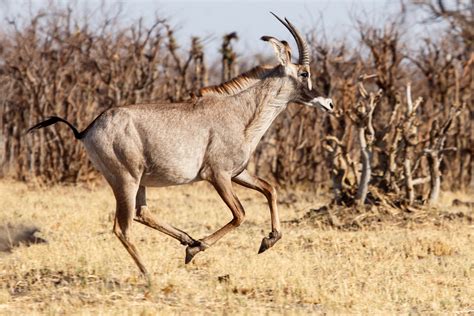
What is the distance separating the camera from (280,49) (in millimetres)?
8797

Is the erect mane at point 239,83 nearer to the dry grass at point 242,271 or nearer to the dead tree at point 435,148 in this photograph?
the dry grass at point 242,271

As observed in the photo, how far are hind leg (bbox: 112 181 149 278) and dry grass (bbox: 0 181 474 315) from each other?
0.25m

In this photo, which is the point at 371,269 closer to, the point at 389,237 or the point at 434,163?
the point at 389,237

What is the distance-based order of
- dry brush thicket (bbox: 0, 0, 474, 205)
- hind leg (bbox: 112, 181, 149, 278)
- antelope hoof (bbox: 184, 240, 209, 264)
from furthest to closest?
dry brush thicket (bbox: 0, 0, 474, 205)
antelope hoof (bbox: 184, 240, 209, 264)
hind leg (bbox: 112, 181, 149, 278)

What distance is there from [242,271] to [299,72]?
2.18 m

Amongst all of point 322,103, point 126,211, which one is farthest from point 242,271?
point 322,103

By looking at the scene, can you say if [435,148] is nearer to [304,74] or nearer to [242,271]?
[304,74]

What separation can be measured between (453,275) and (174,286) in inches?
112

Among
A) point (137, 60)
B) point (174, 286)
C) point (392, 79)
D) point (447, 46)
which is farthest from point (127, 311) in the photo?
point (447, 46)

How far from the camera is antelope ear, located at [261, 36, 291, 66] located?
870 cm

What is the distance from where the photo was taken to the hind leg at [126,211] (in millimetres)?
7859

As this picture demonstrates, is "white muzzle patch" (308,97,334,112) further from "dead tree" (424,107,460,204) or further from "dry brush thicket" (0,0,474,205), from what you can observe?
"dry brush thicket" (0,0,474,205)

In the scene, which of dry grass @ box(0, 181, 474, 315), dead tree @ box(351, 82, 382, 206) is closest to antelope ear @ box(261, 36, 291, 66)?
dry grass @ box(0, 181, 474, 315)

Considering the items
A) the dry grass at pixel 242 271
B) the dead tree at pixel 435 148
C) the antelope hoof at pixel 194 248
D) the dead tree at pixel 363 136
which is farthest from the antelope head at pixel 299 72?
the dead tree at pixel 435 148
